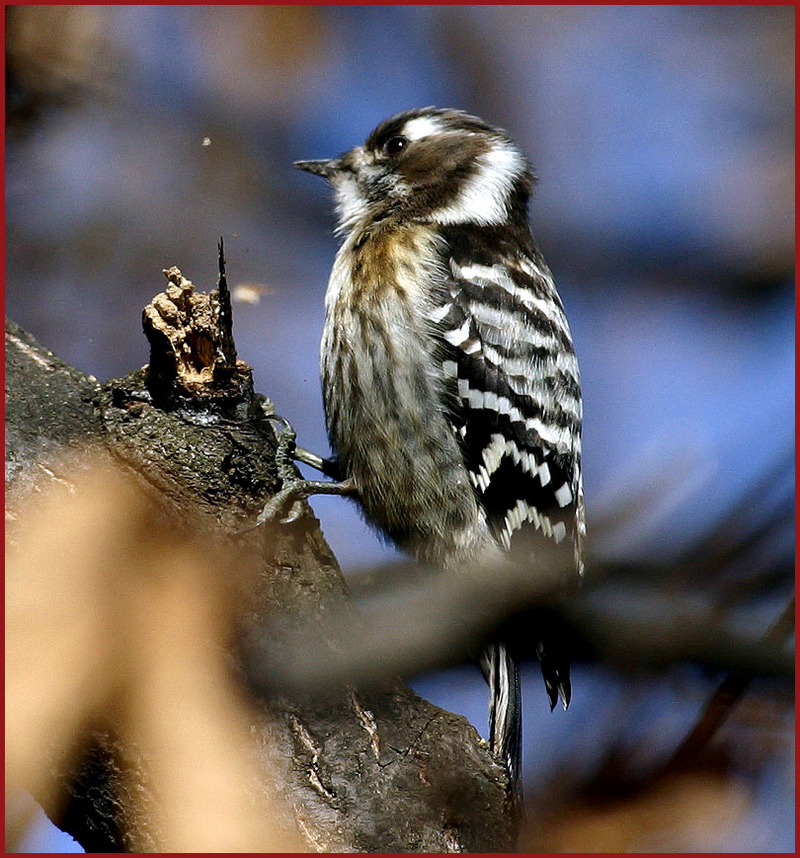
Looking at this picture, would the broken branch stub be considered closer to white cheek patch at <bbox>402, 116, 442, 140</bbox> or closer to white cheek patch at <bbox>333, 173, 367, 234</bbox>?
white cheek patch at <bbox>333, 173, 367, 234</bbox>

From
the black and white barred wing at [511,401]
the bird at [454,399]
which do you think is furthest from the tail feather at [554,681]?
the black and white barred wing at [511,401]

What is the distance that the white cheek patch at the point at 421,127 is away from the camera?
12.4 feet

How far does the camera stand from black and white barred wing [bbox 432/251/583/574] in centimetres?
306

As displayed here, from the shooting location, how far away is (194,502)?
2.29 m

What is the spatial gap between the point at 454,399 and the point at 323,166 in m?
1.32

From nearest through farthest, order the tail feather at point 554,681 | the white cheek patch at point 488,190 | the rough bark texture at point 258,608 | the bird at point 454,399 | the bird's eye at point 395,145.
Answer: the rough bark texture at point 258,608 → the tail feather at point 554,681 → the bird at point 454,399 → the white cheek patch at point 488,190 → the bird's eye at point 395,145

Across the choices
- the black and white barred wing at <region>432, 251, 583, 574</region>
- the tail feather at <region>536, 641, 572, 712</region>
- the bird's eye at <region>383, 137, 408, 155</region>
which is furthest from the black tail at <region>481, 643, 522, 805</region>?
the bird's eye at <region>383, 137, 408, 155</region>

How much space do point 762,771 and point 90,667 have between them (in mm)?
1277

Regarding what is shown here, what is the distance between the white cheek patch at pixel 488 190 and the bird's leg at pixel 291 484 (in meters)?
0.99

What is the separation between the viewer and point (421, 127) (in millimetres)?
3818

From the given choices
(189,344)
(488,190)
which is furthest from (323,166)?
(189,344)

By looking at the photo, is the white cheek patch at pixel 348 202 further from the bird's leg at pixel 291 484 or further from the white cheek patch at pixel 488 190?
the bird's leg at pixel 291 484

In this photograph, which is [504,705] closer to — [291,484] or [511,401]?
[291,484]

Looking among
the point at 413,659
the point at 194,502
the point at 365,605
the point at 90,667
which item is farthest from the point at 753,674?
the point at 194,502
